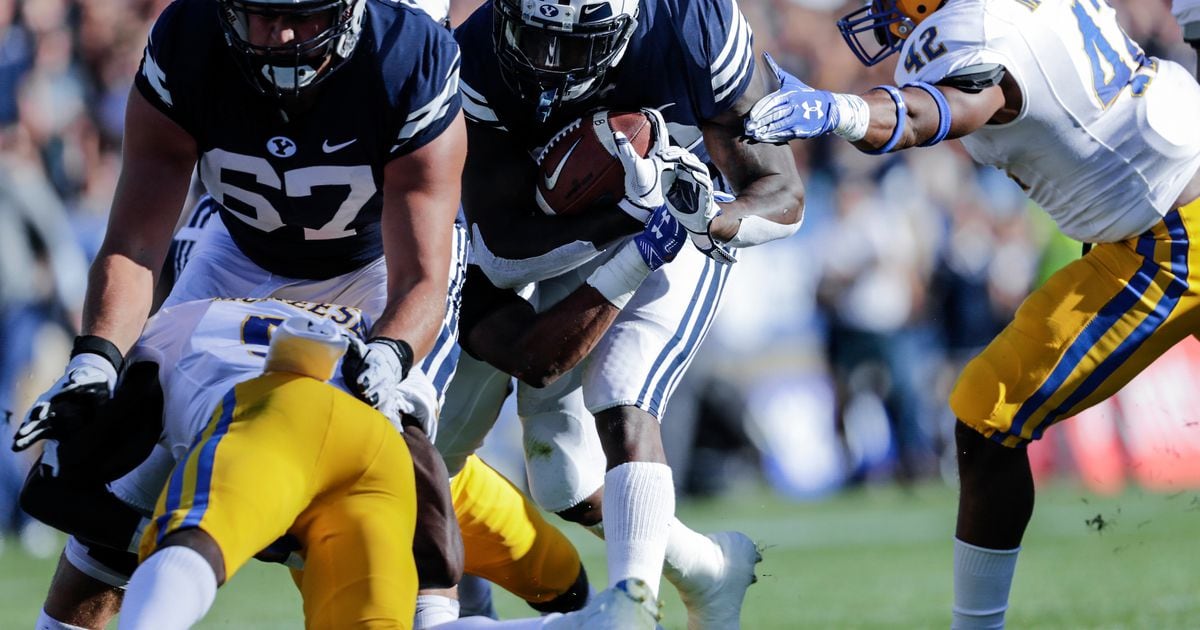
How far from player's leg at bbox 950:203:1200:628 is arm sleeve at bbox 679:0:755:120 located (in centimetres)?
100

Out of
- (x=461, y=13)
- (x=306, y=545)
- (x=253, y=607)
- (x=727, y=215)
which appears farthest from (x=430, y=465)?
(x=461, y=13)

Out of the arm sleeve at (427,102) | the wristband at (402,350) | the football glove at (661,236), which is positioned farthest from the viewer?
the football glove at (661,236)

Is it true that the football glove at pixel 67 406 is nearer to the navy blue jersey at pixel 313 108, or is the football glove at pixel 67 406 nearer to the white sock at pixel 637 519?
the navy blue jersey at pixel 313 108

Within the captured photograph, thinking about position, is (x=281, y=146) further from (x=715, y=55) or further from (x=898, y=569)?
(x=898, y=569)

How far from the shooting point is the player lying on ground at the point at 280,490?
2.62 meters

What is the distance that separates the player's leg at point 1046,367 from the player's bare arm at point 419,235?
158cm

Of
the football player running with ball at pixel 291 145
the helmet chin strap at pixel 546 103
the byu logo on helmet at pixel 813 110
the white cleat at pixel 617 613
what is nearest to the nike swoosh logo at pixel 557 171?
the helmet chin strap at pixel 546 103

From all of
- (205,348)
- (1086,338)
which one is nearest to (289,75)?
(205,348)

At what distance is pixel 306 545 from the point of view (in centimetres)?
290

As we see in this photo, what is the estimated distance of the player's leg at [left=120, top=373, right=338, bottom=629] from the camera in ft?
8.43

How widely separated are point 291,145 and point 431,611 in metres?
1.16

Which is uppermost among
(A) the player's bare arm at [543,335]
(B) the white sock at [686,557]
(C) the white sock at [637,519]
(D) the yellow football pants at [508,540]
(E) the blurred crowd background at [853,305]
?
(A) the player's bare arm at [543,335]

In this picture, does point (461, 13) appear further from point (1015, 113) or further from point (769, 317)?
point (1015, 113)

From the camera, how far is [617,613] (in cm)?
275
